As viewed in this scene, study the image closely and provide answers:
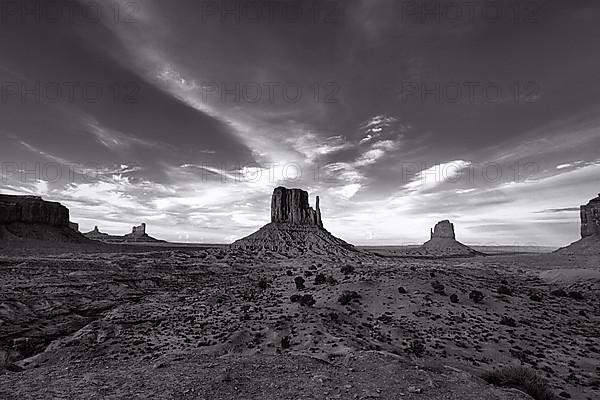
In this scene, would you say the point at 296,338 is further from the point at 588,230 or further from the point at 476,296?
the point at 588,230

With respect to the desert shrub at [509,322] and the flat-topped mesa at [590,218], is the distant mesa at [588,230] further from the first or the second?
the desert shrub at [509,322]

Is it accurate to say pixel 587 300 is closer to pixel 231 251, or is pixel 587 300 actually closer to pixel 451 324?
pixel 451 324

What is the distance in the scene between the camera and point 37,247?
358ft

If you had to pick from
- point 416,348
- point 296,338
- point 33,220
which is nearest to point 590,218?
point 416,348

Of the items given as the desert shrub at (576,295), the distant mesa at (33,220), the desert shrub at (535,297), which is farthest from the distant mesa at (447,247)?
the distant mesa at (33,220)

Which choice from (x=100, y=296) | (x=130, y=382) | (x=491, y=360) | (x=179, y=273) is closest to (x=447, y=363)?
(x=491, y=360)

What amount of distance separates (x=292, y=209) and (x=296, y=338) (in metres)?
121

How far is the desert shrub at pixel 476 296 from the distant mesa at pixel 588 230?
107395mm

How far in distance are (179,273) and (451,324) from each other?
53377mm

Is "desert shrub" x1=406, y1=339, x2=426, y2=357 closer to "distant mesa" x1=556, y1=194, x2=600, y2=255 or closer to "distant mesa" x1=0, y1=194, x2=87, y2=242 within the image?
"distant mesa" x1=556, y1=194, x2=600, y2=255

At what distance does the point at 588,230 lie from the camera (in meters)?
126

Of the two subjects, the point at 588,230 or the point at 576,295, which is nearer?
the point at 576,295

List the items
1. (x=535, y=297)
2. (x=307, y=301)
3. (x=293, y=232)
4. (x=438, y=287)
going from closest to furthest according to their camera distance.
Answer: (x=307, y=301), (x=438, y=287), (x=535, y=297), (x=293, y=232)

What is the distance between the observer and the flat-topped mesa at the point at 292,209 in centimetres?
14112
